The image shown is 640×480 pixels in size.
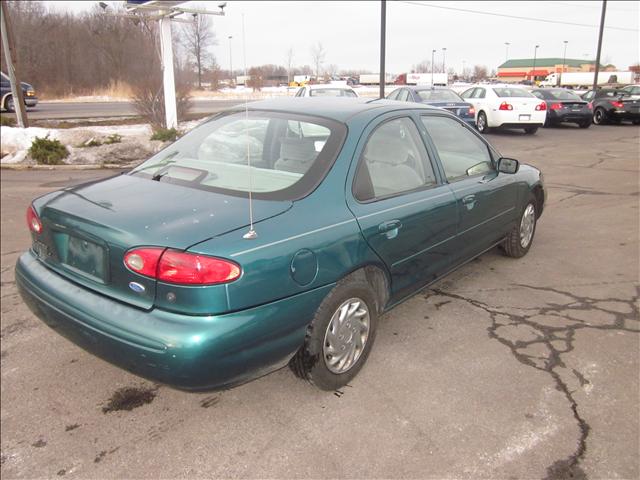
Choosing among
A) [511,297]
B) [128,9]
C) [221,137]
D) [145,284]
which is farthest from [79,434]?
[128,9]

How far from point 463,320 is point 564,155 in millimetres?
10264

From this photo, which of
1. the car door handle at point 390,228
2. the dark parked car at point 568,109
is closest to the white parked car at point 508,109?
the dark parked car at point 568,109

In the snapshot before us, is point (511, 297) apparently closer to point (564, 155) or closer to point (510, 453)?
point (510, 453)

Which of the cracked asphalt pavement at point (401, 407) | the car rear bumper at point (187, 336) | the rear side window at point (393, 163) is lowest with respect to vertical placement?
the cracked asphalt pavement at point (401, 407)

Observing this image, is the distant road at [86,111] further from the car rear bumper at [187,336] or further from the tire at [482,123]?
the car rear bumper at [187,336]

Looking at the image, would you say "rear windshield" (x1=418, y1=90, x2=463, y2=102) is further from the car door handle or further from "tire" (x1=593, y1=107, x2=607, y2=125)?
the car door handle

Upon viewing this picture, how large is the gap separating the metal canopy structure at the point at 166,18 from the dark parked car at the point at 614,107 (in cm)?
1579

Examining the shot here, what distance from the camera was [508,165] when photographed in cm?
430

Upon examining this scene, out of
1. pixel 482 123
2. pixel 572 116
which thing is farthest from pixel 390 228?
pixel 572 116

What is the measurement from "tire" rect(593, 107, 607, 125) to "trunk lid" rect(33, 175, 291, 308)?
21.9m

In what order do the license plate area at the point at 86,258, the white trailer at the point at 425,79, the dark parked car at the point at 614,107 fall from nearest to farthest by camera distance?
the license plate area at the point at 86,258, the dark parked car at the point at 614,107, the white trailer at the point at 425,79

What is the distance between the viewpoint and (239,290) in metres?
2.23

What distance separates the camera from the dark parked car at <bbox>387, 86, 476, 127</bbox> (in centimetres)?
1583

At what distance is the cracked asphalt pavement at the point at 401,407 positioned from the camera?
2.38 m
